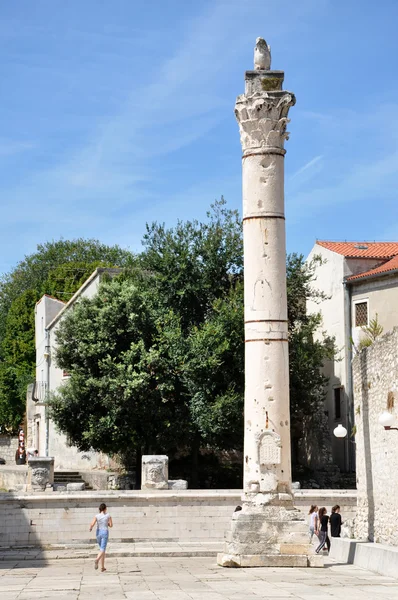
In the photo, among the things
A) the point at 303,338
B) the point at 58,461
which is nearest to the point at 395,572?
the point at 303,338

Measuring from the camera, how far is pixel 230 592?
14305mm

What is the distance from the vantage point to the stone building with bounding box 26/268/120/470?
132 feet

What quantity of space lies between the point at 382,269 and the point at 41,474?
47.6 feet

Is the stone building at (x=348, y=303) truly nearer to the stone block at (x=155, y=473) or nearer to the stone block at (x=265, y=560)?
the stone block at (x=155, y=473)

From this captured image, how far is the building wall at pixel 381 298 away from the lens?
33.3 metres

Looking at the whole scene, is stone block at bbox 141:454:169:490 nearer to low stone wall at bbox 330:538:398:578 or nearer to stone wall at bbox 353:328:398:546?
stone wall at bbox 353:328:398:546

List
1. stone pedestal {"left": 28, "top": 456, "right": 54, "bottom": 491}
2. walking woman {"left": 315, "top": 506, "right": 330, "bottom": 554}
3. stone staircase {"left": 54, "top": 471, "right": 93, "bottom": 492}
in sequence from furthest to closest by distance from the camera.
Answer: stone staircase {"left": 54, "top": 471, "right": 93, "bottom": 492}, stone pedestal {"left": 28, "top": 456, "right": 54, "bottom": 491}, walking woman {"left": 315, "top": 506, "right": 330, "bottom": 554}

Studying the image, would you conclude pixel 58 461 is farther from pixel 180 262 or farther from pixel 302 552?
pixel 302 552

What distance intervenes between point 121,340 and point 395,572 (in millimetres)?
18526

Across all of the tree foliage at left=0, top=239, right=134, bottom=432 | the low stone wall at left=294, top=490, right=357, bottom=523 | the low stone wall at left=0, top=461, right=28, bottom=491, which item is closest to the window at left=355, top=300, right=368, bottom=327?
the low stone wall at left=294, top=490, right=357, bottom=523

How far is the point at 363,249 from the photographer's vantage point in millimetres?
37625

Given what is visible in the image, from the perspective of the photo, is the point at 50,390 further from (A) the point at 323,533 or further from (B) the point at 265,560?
(B) the point at 265,560

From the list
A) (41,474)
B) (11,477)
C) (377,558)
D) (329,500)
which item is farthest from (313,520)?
(11,477)

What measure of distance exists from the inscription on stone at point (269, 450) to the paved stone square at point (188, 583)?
220 cm
